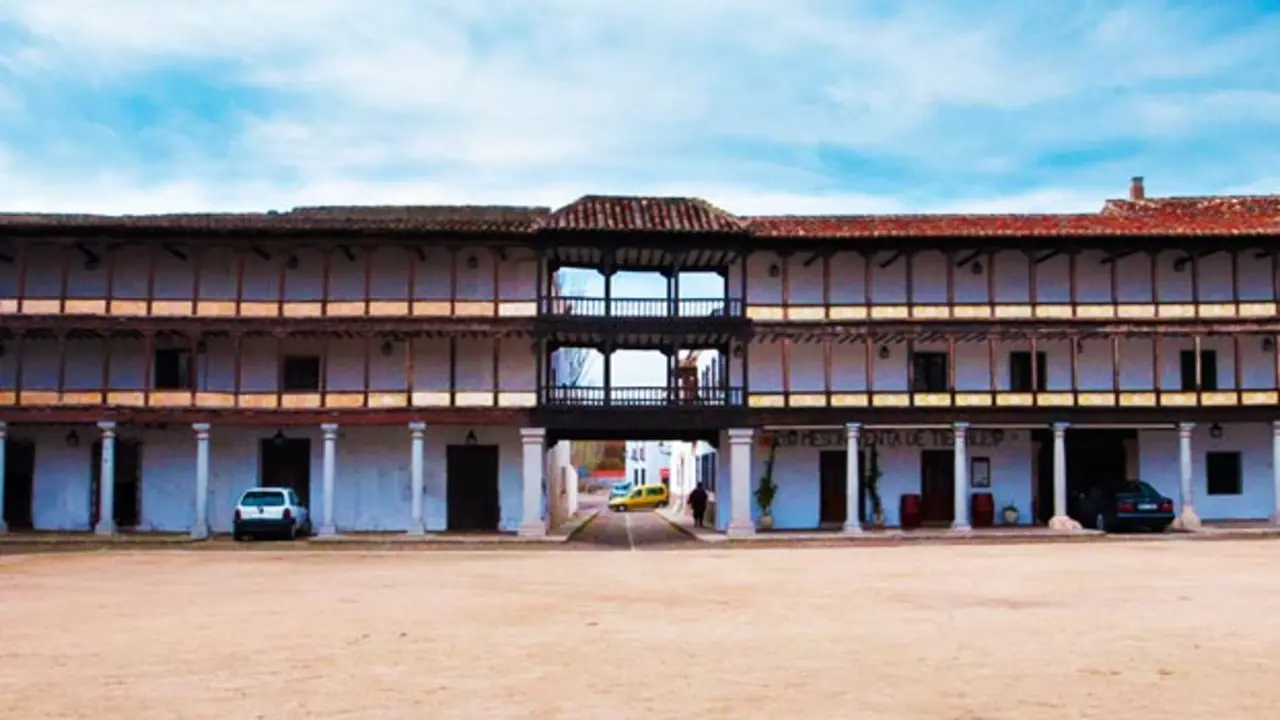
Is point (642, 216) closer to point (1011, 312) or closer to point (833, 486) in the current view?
point (833, 486)

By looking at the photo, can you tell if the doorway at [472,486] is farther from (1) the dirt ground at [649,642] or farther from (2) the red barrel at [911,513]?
(1) the dirt ground at [649,642]

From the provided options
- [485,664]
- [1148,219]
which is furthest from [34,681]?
[1148,219]

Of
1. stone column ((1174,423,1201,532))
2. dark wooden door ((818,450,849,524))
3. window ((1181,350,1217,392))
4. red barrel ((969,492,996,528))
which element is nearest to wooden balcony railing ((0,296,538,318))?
dark wooden door ((818,450,849,524))

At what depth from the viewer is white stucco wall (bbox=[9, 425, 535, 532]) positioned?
1451 inches

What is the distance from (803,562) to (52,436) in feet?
74.2

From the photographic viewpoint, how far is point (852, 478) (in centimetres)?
3569

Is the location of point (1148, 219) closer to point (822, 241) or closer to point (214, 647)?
point (822, 241)

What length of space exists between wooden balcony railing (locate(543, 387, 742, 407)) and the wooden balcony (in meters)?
0.90

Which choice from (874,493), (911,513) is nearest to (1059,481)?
(911,513)

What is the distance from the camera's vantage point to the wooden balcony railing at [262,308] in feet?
116

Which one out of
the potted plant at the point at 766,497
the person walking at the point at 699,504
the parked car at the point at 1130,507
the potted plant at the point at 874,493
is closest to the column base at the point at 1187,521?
the parked car at the point at 1130,507

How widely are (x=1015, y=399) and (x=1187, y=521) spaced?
557 centimetres

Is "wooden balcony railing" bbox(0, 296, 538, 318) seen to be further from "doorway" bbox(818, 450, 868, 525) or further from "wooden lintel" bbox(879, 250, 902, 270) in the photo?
"wooden lintel" bbox(879, 250, 902, 270)

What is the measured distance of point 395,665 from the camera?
12.0 m
